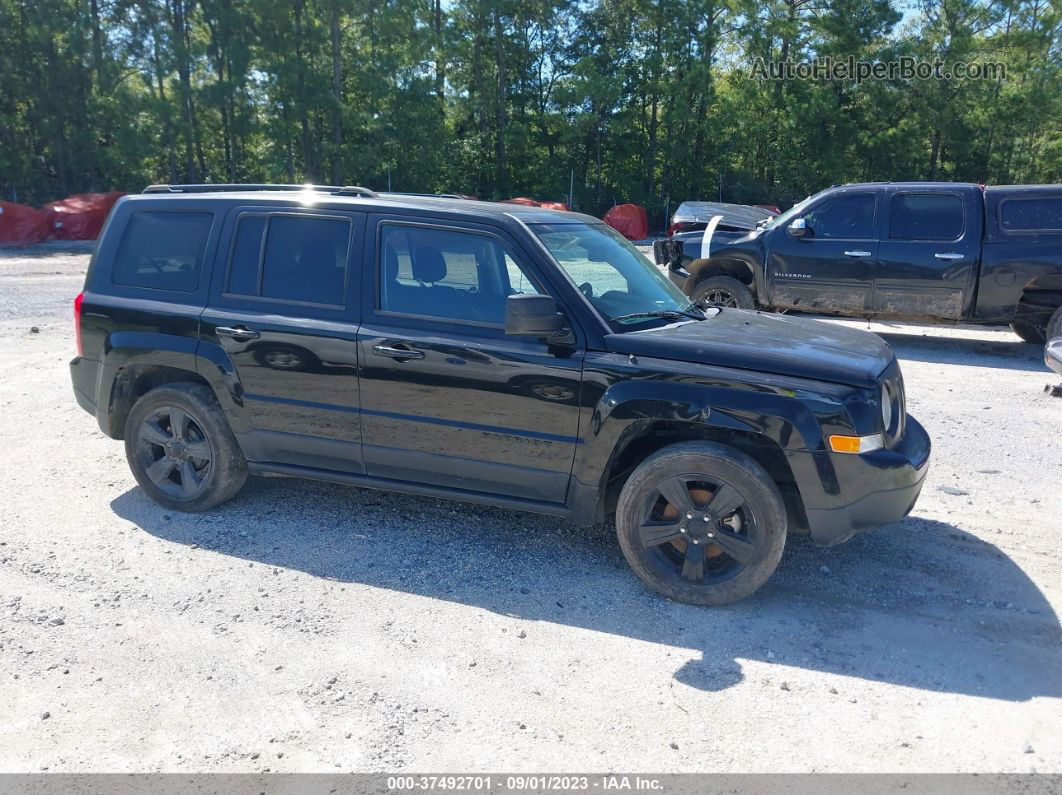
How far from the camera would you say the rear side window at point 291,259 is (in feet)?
15.4

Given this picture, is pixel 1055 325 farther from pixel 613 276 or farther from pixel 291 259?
pixel 291 259

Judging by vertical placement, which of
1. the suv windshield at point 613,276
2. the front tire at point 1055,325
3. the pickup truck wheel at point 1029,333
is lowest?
the pickup truck wheel at point 1029,333

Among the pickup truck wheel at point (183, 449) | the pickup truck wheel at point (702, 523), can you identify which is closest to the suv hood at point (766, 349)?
the pickup truck wheel at point (702, 523)

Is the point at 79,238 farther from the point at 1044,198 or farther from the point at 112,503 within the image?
the point at 1044,198

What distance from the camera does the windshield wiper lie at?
14.4ft

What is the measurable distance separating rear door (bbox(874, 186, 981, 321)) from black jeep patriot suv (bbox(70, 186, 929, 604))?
575cm

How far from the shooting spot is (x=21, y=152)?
105 ft

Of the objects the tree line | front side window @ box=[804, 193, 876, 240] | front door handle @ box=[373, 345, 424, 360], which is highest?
the tree line

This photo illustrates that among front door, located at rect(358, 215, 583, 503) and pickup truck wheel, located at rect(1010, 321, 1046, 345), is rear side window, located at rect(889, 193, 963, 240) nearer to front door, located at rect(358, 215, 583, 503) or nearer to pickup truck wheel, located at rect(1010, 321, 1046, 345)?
pickup truck wheel, located at rect(1010, 321, 1046, 345)

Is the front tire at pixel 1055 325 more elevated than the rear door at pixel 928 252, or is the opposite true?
the rear door at pixel 928 252

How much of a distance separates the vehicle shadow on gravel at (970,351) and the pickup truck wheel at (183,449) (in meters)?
7.50

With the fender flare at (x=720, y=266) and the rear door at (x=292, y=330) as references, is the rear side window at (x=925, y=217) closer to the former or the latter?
the fender flare at (x=720, y=266)

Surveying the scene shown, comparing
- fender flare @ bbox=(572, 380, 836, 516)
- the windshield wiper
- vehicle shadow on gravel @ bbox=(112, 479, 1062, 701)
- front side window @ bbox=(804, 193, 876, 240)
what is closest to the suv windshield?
the windshield wiper

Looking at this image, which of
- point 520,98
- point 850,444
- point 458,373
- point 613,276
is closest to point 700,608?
point 850,444
